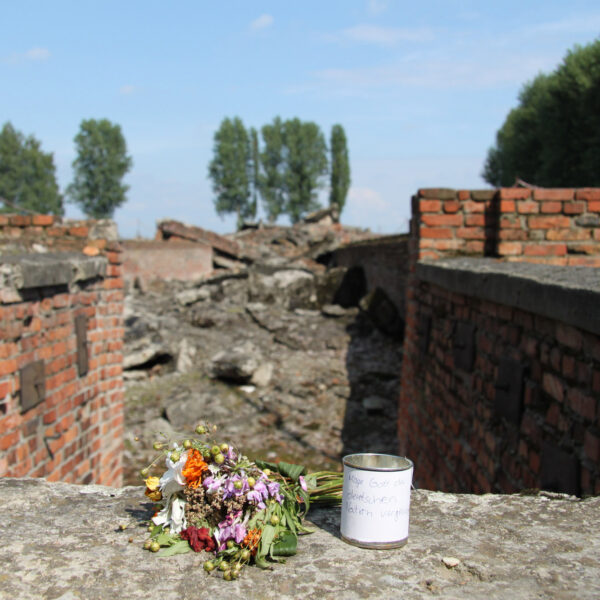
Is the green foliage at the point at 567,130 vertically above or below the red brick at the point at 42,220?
above

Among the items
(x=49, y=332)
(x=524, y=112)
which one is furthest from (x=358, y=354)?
(x=524, y=112)

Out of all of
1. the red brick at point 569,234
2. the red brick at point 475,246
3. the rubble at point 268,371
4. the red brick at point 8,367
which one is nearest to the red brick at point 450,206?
the red brick at point 475,246

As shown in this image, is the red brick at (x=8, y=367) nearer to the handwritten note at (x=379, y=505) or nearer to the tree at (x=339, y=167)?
the handwritten note at (x=379, y=505)

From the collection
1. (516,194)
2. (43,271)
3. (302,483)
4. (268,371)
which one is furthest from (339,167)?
(302,483)

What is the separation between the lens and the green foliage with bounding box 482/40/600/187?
22141mm

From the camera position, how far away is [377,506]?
4.75 ft

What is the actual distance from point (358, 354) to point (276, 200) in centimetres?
4461

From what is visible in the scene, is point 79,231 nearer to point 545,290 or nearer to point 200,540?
point 545,290

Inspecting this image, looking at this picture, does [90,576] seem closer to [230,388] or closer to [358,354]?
[230,388]

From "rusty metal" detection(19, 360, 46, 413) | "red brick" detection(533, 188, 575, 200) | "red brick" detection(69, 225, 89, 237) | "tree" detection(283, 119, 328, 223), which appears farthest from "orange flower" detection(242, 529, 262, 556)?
"tree" detection(283, 119, 328, 223)

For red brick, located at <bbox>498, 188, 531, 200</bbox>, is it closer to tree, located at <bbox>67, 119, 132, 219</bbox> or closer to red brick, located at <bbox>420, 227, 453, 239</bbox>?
red brick, located at <bbox>420, 227, 453, 239</bbox>

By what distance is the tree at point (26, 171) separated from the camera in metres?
43.6

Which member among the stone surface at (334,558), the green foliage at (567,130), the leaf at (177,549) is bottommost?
the stone surface at (334,558)

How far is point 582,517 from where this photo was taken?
5.43 feet
